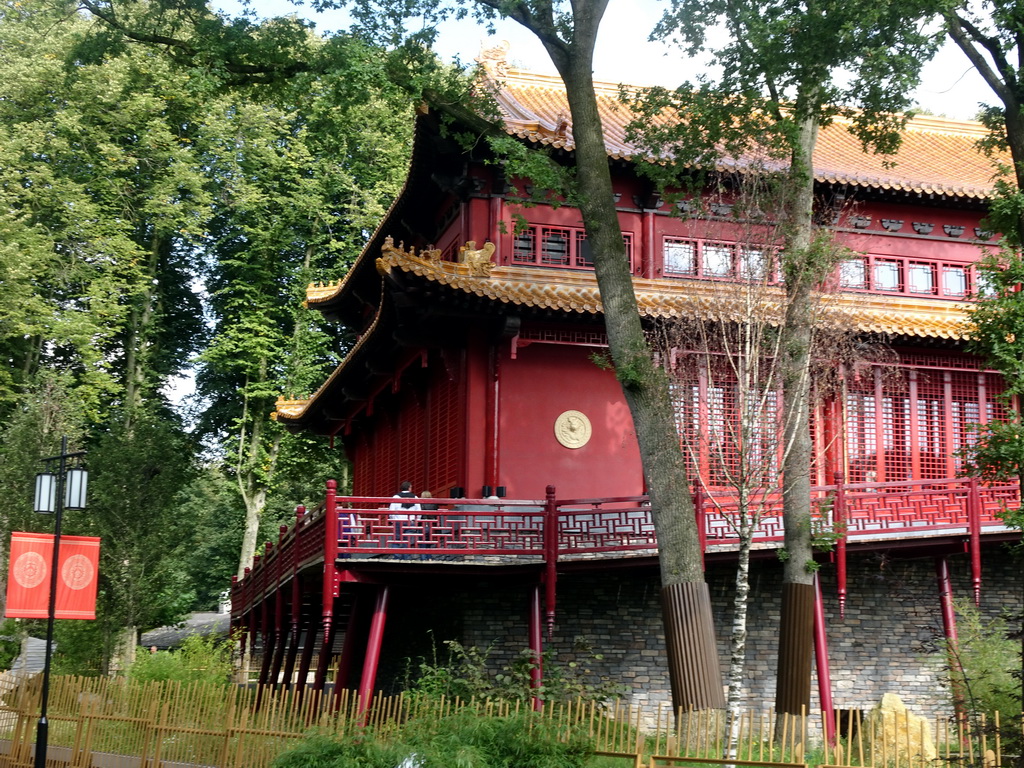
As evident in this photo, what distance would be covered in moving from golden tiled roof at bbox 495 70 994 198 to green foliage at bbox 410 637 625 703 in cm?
790

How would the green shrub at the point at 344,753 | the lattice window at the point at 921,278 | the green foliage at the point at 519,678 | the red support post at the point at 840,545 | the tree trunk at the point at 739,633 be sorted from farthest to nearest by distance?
the lattice window at the point at 921,278 → the red support post at the point at 840,545 → the green foliage at the point at 519,678 → the tree trunk at the point at 739,633 → the green shrub at the point at 344,753

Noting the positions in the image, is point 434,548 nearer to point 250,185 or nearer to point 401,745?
point 401,745

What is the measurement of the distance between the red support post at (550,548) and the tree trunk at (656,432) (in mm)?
3762

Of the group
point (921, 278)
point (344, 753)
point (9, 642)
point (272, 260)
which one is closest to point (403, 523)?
point (344, 753)

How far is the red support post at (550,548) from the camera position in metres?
17.7

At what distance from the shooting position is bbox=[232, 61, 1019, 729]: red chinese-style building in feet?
59.1

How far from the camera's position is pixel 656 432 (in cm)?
1408

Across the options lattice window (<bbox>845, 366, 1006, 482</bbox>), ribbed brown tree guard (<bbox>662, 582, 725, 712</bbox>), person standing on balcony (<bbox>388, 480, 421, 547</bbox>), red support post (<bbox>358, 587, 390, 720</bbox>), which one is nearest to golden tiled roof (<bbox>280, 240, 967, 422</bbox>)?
lattice window (<bbox>845, 366, 1006, 482</bbox>)

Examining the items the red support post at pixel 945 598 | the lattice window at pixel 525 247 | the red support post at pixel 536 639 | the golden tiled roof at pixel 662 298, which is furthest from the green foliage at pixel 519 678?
the lattice window at pixel 525 247

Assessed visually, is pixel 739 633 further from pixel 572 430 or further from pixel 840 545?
pixel 572 430

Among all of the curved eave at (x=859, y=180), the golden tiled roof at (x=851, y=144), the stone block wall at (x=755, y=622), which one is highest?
the golden tiled roof at (x=851, y=144)

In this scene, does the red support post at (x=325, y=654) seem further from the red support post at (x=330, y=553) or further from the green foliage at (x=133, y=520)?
the green foliage at (x=133, y=520)

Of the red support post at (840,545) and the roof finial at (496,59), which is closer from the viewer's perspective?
the red support post at (840,545)

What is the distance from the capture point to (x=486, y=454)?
66.3ft
